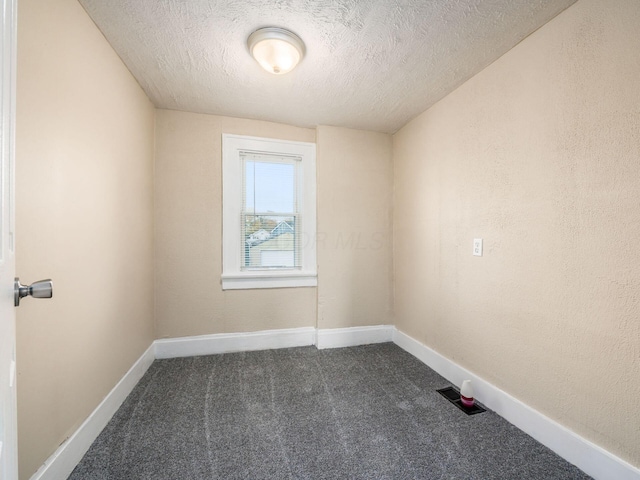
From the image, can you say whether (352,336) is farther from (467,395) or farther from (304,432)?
(304,432)

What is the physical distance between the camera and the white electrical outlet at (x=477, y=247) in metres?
1.99

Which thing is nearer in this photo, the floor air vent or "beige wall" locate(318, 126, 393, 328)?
the floor air vent

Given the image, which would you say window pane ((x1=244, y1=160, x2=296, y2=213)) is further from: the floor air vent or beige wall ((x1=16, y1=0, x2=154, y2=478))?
the floor air vent

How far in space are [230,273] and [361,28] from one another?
2.24 m

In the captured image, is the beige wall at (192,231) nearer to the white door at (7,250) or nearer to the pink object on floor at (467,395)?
the pink object on floor at (467,395)

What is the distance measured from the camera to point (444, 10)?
1.47 meters

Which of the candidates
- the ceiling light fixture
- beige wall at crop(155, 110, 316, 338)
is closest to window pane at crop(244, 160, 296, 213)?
beige wall at crop(155, 110, 316, 338)

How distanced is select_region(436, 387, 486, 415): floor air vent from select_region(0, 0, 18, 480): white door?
2.17 metres

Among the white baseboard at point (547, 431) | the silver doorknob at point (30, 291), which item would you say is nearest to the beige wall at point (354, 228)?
the white baseboard at point (547, 431)

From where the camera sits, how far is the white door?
0.63 meters

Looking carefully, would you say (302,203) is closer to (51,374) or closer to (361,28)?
(361,28)

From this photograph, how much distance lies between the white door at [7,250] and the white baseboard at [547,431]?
2197 millimetres

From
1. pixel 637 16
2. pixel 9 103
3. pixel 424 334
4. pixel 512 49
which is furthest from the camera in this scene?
pixel 424 334

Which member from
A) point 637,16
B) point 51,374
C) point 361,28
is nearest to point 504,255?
point 637,16
